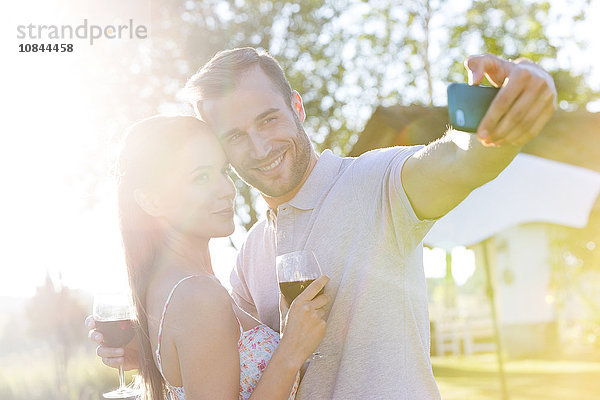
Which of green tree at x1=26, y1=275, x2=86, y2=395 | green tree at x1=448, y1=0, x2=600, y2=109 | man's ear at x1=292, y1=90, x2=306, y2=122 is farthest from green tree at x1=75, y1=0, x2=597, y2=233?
man's ear at x1=292, y1=90, x2=306, y2=122

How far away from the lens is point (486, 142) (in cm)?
158

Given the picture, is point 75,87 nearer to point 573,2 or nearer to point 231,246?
point 231,246

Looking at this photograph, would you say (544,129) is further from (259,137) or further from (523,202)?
(259,137)

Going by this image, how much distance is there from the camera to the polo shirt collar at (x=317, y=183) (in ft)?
8.93

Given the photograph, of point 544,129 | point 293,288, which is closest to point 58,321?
point 544,129

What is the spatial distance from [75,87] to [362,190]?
11.3 m

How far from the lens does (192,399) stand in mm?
2299

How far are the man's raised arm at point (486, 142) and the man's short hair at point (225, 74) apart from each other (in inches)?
37.1

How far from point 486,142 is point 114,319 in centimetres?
193

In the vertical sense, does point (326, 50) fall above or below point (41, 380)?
above

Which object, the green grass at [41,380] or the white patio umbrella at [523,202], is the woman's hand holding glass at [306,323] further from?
the green grass at [41,380]

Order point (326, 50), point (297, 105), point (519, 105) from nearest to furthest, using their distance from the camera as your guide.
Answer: point (519, 105) < point (297, 105) < point (326, 50)

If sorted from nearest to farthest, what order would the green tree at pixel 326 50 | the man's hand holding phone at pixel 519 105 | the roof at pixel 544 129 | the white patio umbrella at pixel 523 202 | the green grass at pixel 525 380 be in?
the man's hand holding phone at pixel 519 105 → the roof at pixel 544 129 → the white patio umbrella at pixel 523 202 → the green grass at pixel 525 380 → the green tree at pixel 326 50

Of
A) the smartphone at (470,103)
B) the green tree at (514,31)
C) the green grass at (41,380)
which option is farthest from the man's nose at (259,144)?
the green tree at (514,31)
